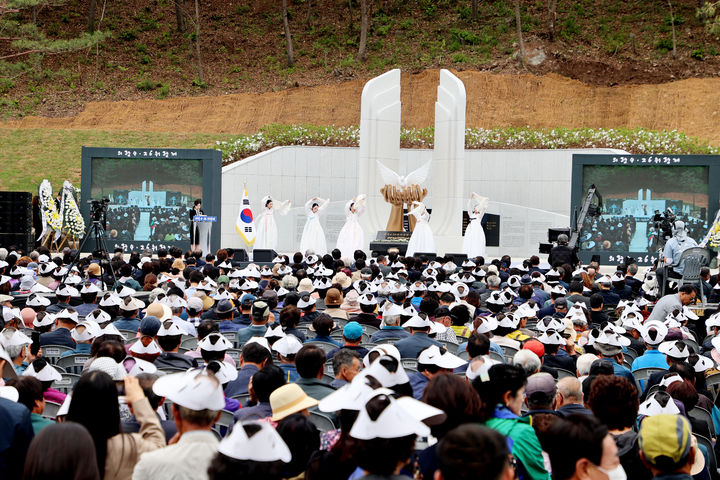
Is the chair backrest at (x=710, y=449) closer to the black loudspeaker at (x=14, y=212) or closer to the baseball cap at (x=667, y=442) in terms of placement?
the baseball cap at (x=667, y=442)

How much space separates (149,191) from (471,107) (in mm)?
20797

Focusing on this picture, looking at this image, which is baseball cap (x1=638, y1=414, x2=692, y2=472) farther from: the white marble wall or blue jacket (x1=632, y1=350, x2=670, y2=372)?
the white marble wall

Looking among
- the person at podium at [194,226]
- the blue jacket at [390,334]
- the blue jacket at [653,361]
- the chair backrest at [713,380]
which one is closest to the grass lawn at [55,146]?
Answer: the person at podium at [194,226]

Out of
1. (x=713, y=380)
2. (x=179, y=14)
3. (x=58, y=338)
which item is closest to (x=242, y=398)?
(x=58, y=338)

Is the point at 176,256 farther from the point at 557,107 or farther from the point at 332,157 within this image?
the point at 557,107

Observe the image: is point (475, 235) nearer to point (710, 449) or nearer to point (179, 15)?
point (710, 449)

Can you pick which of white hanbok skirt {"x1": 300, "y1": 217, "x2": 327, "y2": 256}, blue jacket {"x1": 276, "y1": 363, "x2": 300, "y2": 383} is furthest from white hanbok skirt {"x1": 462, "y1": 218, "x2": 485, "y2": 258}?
blue jacket {"x1": 276, "y1": 363, "x2": 300, "y2": 383}

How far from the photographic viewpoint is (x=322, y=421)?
4930 mm

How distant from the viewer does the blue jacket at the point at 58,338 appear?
7.77 metres

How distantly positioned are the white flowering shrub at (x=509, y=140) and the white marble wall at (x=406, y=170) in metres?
0.88

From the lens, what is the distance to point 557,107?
41.3 metres

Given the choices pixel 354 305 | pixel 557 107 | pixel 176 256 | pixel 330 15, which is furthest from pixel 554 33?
pixel 354 305

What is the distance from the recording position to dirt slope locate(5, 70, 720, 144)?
40375 mm

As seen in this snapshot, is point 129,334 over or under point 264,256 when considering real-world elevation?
under
